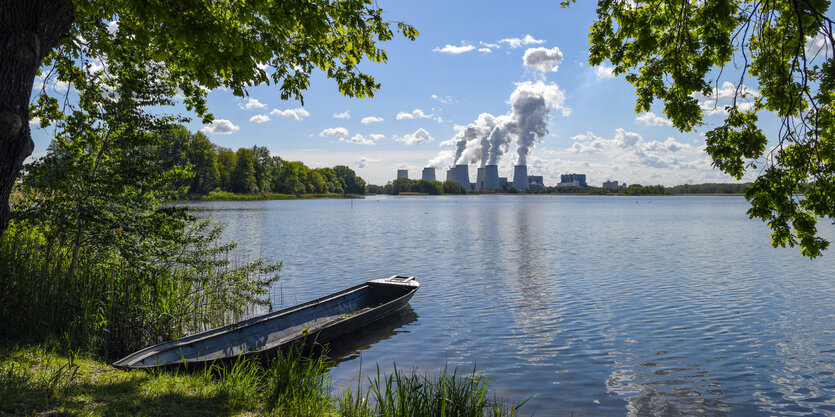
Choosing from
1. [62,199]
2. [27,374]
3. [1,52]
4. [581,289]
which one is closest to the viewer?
[1,52]

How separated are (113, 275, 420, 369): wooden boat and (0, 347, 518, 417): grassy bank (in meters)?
0.66

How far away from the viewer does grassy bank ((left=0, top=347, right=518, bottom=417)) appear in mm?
5198

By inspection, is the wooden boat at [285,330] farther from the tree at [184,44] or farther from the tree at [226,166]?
the tree at [226,166]

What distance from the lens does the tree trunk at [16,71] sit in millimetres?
4879

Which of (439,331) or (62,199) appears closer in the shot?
(62,199)

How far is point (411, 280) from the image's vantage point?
15742 mm

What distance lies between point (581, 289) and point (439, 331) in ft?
25.8

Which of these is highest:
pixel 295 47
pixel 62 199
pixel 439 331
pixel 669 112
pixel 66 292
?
pixel 295 47

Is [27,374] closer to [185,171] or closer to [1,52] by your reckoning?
[1,52]

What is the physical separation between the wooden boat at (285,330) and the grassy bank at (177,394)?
66 centimetres

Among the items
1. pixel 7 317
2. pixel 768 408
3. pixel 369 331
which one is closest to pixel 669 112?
pixel 768 408

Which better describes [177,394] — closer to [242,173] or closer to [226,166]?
[242,173]

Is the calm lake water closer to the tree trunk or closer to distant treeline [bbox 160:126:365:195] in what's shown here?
the tree trunk

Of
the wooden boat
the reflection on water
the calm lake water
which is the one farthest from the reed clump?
the calm lake water
